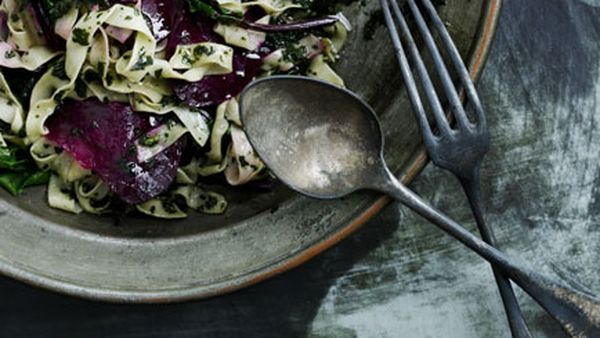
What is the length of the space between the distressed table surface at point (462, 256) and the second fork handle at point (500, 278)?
26 cm

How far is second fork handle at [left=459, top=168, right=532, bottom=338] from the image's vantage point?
2.44 meters

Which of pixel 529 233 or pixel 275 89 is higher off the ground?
pixel 275 89

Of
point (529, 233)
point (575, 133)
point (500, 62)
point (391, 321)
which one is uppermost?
point (500, 62)

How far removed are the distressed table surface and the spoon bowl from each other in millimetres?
407

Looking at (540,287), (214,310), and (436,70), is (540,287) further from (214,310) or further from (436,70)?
(214,310)

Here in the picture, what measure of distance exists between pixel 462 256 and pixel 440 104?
61 centimetres

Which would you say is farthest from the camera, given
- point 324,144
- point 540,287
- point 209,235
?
point 209,235

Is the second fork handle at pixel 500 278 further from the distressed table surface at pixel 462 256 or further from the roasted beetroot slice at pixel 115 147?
the roasted beetroot slice at pixel 115 147

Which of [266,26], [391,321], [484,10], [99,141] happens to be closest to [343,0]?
[266,26]

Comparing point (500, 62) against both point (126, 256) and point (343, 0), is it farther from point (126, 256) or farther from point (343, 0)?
point (126, 256)

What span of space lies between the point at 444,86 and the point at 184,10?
2.40 ft

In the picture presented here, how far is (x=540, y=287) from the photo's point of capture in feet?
7.45

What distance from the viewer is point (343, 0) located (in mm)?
2580

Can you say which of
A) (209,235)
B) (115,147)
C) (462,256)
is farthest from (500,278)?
(115,147)
